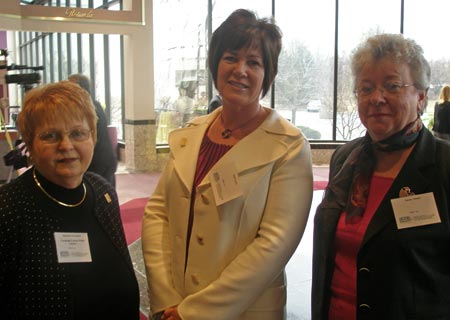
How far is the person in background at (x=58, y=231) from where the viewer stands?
1461mm

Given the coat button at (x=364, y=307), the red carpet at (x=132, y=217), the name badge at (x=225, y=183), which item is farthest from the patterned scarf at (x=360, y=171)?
the red carpet at (x=132, y=217)

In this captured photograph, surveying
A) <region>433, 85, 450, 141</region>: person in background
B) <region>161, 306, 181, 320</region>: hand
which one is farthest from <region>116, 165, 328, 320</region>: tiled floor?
<region>433, 85, 450, 141</region>: person in background

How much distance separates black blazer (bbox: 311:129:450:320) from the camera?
146 cm

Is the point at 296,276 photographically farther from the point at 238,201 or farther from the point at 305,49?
the point at 305,49

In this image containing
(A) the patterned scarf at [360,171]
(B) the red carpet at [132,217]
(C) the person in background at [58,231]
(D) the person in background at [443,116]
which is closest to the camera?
(C) the person in background at [58,231]

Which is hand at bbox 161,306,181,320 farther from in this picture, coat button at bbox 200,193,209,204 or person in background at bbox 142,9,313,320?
coat button at bbox 200,193,209,204


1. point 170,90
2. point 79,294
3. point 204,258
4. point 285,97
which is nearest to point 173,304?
point 204,258

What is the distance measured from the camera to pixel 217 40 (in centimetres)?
165

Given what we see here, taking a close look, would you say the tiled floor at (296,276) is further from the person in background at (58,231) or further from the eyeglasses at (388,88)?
the eyeglasses at (388,88)

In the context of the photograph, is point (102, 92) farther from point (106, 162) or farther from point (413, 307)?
point (413, 307)

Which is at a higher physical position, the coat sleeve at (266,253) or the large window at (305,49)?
the large window at (305,49)

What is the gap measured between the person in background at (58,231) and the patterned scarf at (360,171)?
795 mm

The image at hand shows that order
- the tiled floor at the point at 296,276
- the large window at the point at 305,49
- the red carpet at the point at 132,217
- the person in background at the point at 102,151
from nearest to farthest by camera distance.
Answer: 1. the tiled floor at the point at 296,276
2. the person in background at the point at 102,151
3. the red carpet at the point at 132,217
4. the large window at the point at 305,49

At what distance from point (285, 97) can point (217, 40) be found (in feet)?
30.3
